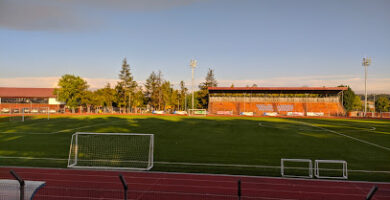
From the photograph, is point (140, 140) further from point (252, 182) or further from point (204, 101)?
point (204, 101)

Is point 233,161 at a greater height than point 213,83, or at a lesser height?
lesser

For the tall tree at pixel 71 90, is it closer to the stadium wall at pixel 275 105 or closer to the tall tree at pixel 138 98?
Result: the tall tree at pixel 138 98

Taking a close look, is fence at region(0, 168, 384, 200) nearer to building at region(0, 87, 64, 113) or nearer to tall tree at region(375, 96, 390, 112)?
building at region(0, 87, 64, 113)

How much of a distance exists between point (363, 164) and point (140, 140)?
52.0ft

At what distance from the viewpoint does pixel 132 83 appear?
91.2 meters

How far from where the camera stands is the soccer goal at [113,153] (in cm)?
1445

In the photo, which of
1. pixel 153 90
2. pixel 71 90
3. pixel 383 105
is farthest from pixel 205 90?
pixel 383 105

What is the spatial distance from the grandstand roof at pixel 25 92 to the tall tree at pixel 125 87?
72.7 ft

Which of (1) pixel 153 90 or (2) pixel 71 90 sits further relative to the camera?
(1) pixel 153 90

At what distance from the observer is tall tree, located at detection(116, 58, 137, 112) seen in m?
88.8

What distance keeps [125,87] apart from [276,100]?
50.6 meters

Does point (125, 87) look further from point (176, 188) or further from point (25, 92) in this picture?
point (176, 188)

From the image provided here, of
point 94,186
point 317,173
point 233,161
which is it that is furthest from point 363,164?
point 94,186

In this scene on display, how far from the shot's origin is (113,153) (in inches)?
679
